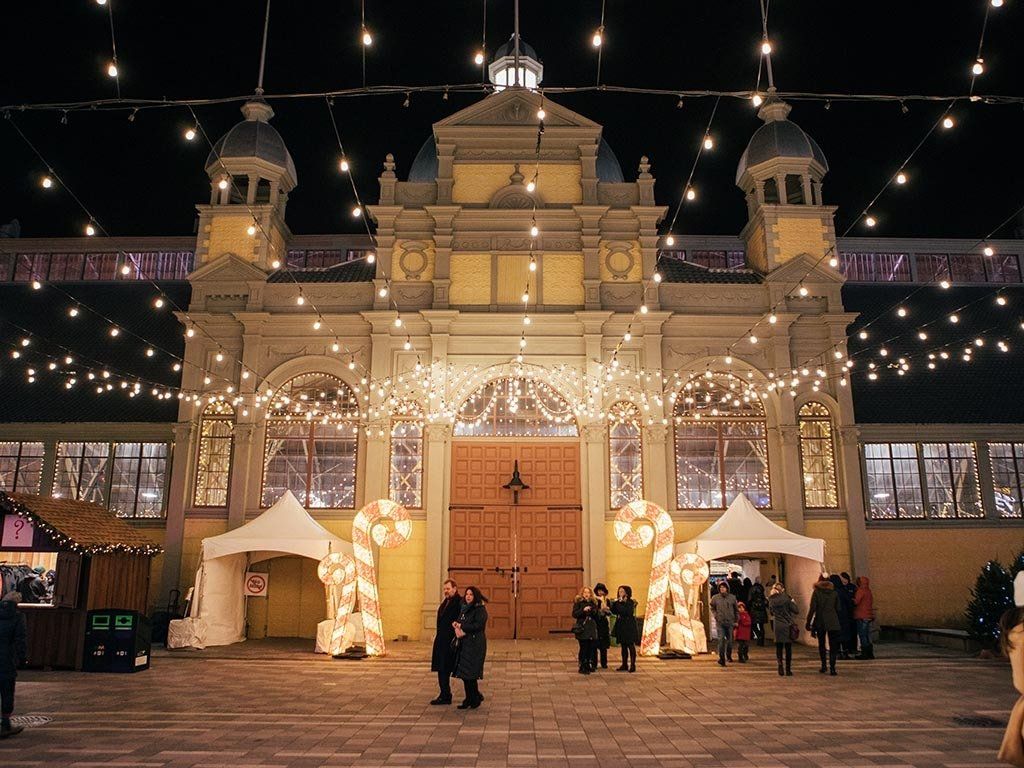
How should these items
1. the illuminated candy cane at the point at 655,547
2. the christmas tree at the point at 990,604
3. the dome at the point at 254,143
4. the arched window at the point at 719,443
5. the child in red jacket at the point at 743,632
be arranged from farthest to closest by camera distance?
the dome at the point at 254,143, the arched window at the point at 719,443, the illuminated candy cane at the point at 655,547, the christmas tree at the point at 990,604, the child in red jacket at the point at 743,632

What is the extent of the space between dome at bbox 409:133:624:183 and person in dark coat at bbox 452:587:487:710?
47.7ft

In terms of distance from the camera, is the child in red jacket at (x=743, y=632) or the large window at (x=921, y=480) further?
the large window at (x=921, y=480)

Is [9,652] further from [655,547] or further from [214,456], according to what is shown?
[655,547]

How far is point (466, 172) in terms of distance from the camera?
1883 cm

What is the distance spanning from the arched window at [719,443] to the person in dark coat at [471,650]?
8.88m

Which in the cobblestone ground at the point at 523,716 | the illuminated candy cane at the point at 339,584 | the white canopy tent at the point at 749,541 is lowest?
the cobblestone ground at the point at 523,716

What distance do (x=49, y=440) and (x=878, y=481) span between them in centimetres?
1986

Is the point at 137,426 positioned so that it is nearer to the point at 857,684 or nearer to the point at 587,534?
the point at 587,534

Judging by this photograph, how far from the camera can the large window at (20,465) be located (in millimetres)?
18609

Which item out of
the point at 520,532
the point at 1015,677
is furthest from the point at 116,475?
the point at 1015,677

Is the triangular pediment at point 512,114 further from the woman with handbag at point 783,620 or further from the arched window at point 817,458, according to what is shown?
the woman with handbag at point 783,620

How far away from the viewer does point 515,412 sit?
17.7 meters

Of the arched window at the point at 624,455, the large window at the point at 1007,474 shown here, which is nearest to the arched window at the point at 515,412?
the arched window at the point at 624,455

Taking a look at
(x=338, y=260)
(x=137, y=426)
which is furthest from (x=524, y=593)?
(x=338, y=260)
